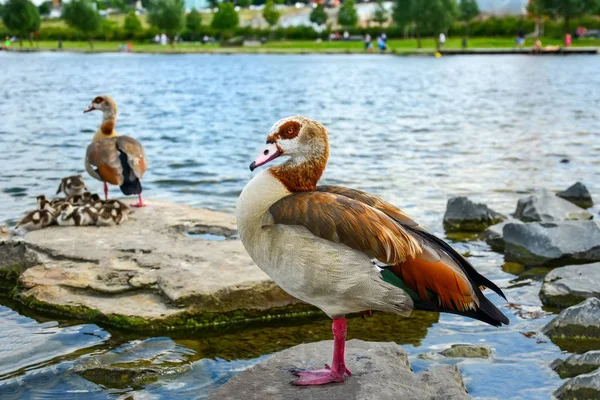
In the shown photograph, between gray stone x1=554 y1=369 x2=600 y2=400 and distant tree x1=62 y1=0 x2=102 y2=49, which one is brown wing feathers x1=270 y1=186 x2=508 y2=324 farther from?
distant tree x1=62 y1=0 x2=102 y2=49

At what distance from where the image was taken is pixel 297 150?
5.16 m

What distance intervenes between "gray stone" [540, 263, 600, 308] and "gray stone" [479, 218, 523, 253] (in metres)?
1.88

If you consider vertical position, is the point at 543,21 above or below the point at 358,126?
above

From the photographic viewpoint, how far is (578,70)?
56.7m

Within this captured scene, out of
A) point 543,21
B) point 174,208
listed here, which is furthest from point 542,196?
point 543,21

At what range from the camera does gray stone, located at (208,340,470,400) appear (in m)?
5.07

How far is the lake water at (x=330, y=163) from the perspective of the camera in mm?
6465

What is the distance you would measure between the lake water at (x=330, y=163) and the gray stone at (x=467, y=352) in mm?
110

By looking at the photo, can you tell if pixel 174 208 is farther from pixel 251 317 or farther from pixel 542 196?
pixel 542 196

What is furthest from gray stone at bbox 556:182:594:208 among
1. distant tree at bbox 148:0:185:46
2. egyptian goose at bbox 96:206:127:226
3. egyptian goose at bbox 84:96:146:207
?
distant tree at bbox 148:0:185:46

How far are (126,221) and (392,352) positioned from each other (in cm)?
508

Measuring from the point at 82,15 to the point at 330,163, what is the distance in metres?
118

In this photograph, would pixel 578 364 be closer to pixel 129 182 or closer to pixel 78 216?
pixel 78 216

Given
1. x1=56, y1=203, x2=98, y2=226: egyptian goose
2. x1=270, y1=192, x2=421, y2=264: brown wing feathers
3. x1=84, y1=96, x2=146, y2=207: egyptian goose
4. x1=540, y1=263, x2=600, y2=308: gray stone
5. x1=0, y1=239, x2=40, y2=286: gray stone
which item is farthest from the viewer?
x1=84, y1=96, x2=146, y2=207: egyptian goose
